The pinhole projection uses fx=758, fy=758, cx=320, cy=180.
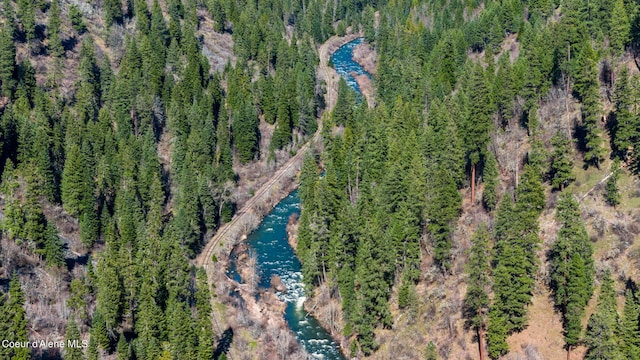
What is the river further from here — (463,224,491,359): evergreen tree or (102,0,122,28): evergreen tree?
(102,0,122,28): evergreen tree

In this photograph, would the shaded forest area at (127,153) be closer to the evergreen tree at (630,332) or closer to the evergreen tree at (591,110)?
the evergreen tree at (630,332)

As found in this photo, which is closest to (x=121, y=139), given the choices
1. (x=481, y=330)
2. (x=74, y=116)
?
(x=74, y=116)

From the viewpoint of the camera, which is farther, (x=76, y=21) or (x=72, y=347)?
Answer: (x=76, y=21)

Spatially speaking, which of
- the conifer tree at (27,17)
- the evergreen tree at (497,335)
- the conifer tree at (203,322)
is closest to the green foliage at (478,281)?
the evergreen tree at (497,335)

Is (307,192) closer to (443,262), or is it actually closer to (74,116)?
(443,262)

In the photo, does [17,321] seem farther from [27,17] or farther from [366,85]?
[366,85]

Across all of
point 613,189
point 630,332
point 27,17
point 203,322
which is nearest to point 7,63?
point 27,17

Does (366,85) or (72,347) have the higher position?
(72,347)
